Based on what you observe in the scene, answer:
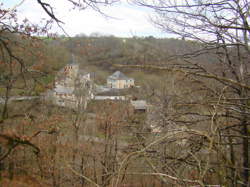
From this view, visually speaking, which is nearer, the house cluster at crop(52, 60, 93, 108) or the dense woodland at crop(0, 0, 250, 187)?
the dense woodland at crop(0, 0, 250, 187)

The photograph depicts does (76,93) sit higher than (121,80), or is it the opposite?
(121,80)

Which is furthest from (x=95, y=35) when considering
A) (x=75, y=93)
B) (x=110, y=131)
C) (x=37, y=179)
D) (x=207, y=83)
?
(x=207, y=83)

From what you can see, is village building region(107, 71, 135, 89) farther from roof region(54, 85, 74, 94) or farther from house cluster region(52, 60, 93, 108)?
roof region(54, 85, 74, 94)

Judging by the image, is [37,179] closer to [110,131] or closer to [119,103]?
[110,131]

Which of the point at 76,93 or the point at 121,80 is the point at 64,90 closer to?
the point at 76,93

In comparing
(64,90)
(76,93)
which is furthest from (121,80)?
(64,90)

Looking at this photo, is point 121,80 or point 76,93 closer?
point 76,93

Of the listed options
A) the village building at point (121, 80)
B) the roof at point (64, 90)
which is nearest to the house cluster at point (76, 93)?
the roof at point (64, 90)

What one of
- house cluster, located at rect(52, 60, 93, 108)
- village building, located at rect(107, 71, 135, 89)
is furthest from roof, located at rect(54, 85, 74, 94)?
village building, located at rect(107, 71, 135, 89)
